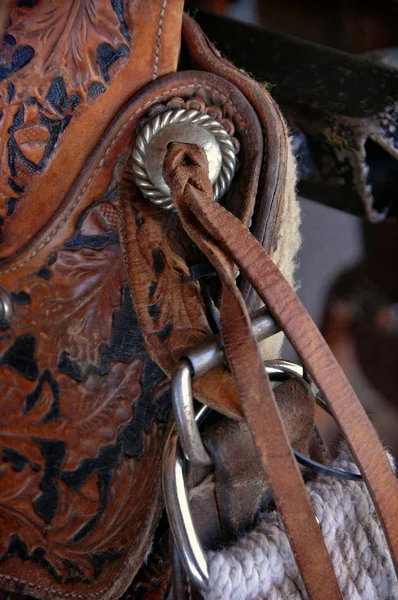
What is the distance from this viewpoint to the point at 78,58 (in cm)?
54

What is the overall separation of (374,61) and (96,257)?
48cm

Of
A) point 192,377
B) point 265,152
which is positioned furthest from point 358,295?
point 192,377

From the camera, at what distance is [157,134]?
1.80 feet

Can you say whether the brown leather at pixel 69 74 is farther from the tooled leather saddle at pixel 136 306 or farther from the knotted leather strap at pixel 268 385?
the knotted leather strap at pixel 268 385

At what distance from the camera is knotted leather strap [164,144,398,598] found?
0.43 metres

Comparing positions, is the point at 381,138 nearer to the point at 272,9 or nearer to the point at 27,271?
the point at 272,9

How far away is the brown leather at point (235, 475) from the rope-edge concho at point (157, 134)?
0.64 feet

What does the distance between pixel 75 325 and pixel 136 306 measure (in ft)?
0.38

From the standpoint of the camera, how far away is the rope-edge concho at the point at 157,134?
547 mm

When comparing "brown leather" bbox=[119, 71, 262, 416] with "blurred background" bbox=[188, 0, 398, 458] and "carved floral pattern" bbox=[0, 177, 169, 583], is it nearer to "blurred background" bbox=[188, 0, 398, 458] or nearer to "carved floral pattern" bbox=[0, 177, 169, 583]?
"carved floral pattern" bbox=[0, 177, 169, 583]

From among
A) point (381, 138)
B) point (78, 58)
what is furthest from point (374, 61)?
point (78, 58)

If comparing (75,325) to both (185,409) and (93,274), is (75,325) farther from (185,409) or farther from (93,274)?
(185,409)

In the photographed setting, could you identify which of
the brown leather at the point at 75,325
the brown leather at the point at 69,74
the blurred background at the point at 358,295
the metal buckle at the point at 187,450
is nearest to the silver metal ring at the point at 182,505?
the metal buckle at the point at 187,450

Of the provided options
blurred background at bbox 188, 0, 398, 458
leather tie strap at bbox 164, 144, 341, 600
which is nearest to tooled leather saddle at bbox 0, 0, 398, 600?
leather tie strap at bbox 164, 144, 341, 600
